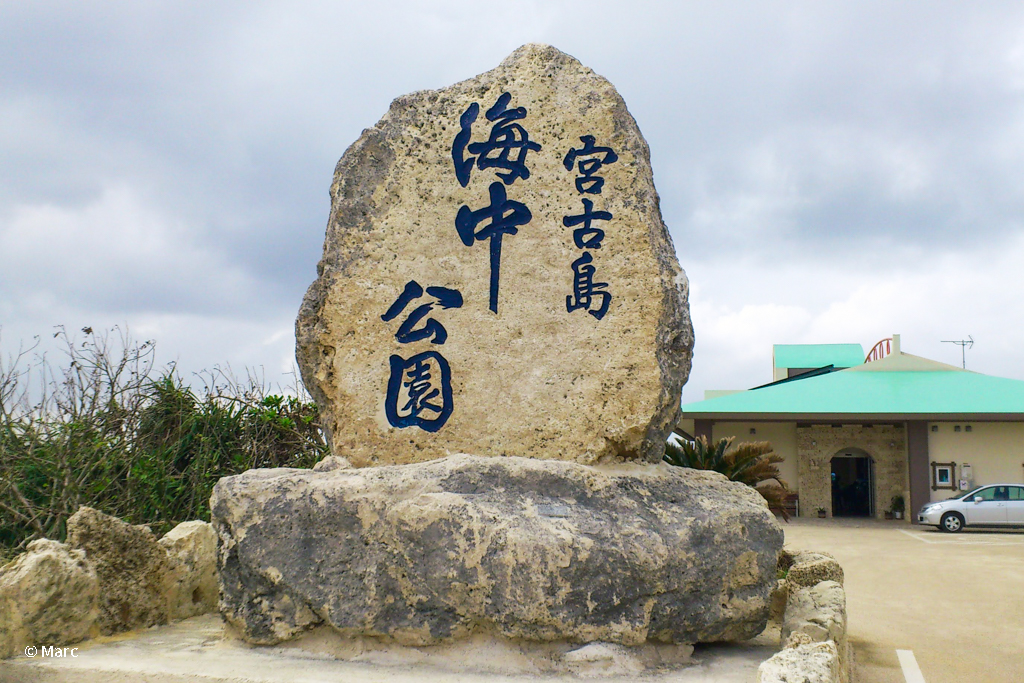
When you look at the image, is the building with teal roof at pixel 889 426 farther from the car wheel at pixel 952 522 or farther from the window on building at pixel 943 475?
the car wheel at pixel 952 522

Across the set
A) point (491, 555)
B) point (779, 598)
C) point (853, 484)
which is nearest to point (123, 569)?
point (491, 555)

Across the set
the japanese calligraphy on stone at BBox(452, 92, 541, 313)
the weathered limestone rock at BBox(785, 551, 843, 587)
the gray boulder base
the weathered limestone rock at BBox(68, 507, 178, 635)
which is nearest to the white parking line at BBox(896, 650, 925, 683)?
the weathered limestone rock at BBox(785, 551, 843, 587)

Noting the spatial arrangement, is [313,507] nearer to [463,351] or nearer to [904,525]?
[463,351]

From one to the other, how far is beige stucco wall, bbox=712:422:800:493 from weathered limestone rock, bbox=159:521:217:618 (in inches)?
515

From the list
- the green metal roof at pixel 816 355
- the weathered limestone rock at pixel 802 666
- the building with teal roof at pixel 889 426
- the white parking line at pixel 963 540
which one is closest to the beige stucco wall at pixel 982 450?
the building with teal roof at pixel 889 426

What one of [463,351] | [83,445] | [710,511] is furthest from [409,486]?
[83,445]

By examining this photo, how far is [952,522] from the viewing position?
13.6 m

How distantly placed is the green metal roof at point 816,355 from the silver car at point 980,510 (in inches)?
422

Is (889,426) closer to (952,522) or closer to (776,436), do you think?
(776,436)

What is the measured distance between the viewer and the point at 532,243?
443 cm

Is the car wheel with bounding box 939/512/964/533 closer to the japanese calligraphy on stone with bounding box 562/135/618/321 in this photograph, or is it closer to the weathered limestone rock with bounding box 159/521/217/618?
the japanese calligraphy on stone with bounding box 562/135/618/321

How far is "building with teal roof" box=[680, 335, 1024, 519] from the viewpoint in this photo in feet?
48.0

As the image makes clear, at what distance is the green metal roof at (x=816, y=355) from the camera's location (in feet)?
80.4

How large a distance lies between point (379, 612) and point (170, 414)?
5.08 m
